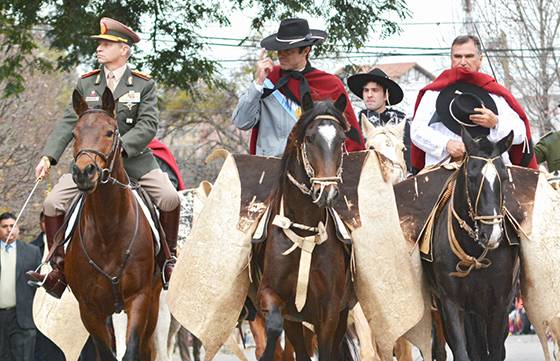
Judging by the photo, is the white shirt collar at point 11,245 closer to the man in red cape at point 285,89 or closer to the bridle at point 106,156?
the man in red cape at point 285,89

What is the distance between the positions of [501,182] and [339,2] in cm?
831

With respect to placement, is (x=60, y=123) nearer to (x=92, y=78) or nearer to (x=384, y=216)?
(x=92, y=78)

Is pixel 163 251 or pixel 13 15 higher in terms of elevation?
pixel 13 15

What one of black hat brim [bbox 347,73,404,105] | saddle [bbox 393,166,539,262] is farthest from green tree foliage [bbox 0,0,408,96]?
saddle [bbox 393,166,539,262]

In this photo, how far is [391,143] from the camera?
1461cm

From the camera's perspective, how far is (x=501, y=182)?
11.2 meters

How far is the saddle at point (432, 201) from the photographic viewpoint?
12164 millimetres

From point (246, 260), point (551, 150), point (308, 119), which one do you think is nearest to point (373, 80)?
point (551, 150)

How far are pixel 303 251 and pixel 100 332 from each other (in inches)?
85.9

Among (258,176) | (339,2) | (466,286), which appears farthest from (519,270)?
(339,2)

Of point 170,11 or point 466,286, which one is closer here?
point 466,286

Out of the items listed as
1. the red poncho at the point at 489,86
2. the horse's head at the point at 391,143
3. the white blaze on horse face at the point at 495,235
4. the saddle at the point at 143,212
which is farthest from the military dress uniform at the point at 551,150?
the saddle at the point at 143,212

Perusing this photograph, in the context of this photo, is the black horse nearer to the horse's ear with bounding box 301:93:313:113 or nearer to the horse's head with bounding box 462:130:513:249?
the horse's head with bounding box 462:130:513:249

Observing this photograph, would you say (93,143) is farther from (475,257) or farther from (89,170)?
(475,257)
